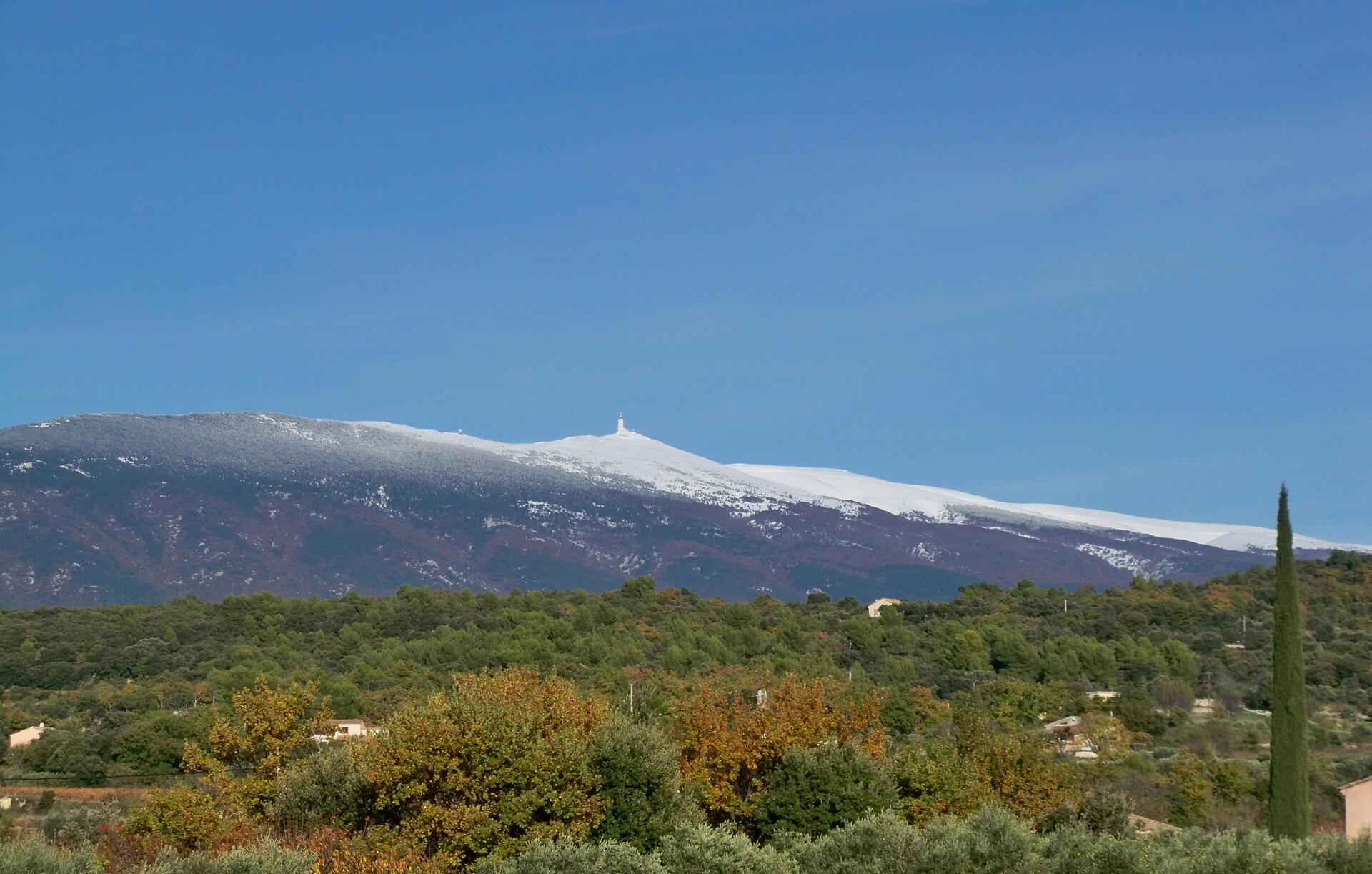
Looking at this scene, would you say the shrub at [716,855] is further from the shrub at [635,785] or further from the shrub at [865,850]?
the shrub at [635,785]

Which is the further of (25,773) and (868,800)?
(25,773)

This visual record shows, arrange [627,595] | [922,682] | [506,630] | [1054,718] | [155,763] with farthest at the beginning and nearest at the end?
[627,595]
[506,630]
[922,682]
[1054,718]
[155,763]

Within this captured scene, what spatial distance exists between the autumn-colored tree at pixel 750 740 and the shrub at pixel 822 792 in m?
0.41

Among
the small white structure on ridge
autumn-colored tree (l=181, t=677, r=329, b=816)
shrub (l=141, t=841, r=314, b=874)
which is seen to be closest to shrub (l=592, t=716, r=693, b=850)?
shrub (l=141, t=841, r=314, b=874)

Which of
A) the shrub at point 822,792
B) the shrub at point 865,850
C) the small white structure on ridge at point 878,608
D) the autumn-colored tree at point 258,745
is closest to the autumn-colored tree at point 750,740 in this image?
the shrub at point 822,792

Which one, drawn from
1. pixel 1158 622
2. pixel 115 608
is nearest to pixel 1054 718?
pixel 1158 622

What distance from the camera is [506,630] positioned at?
69.3 m

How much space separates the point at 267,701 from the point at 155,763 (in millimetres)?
17845

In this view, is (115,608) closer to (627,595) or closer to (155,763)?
(627,595)

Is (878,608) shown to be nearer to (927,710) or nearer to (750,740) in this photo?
(927,710)

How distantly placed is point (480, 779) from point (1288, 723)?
632 inches

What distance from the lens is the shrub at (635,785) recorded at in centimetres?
2436

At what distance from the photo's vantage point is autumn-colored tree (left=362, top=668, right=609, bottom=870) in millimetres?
23656

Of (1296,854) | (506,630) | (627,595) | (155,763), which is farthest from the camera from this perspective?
(627,595)
